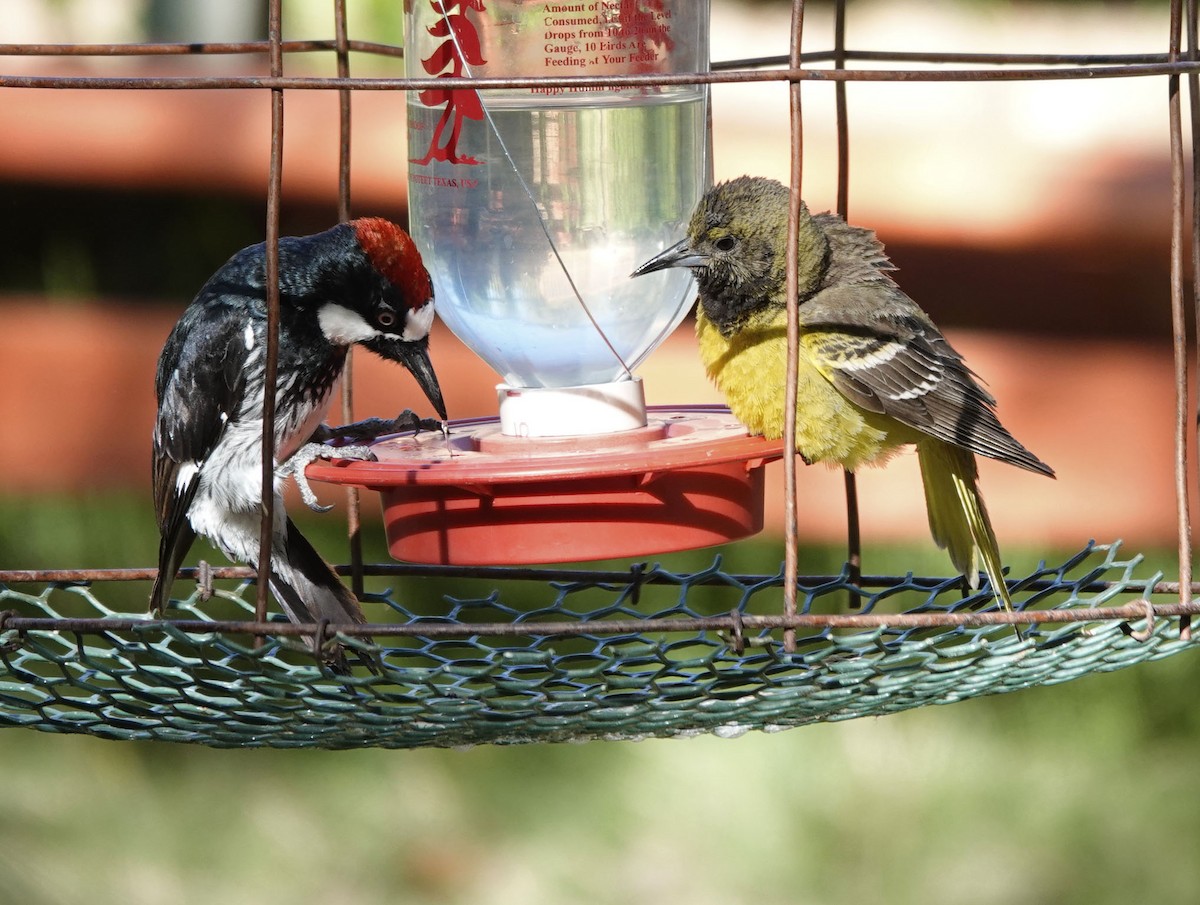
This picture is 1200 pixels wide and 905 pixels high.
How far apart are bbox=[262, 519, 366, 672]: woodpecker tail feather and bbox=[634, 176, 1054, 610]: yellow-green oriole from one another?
0.78m

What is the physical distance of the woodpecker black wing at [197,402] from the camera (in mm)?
2684

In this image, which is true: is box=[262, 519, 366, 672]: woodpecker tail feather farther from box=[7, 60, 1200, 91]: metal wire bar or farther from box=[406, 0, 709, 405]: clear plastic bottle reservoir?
box=[7, 60, 1200, 91]: metal wire bar

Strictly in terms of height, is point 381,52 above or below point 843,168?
above

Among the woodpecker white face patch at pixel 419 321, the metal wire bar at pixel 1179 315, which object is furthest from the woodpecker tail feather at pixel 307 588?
the metal wire bar at pixel 1179 315

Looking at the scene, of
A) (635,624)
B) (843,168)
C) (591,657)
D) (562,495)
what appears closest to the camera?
(635,624)

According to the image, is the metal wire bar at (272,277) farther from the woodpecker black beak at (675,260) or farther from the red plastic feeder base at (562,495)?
the woodpecker black beak at (675,260)

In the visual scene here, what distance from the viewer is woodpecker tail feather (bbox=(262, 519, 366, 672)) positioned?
261 centimetres

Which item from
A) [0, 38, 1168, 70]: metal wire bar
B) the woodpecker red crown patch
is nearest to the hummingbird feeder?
the woodpecker red crown patch

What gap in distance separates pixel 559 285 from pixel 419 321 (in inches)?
10.0

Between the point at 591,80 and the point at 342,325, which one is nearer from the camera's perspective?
the point at 591,80

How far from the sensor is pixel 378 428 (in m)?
2.67

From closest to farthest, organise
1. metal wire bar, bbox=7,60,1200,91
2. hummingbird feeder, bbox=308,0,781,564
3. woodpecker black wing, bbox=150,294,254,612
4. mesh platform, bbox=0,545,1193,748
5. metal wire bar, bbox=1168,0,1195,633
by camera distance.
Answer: metal wire bar, bbox=7,60,1200,91
mesh platform, bbox=0,545,1193,748
metal wire bar, bbox=1168,0,1195,633
hummingbird feeder, bbox=308,0,781,564
woodpecker black wing, bbox=150,294,254,612

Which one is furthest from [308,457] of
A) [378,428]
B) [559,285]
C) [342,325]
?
[559,285]

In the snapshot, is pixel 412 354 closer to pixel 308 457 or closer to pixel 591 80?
pixel 308 457
